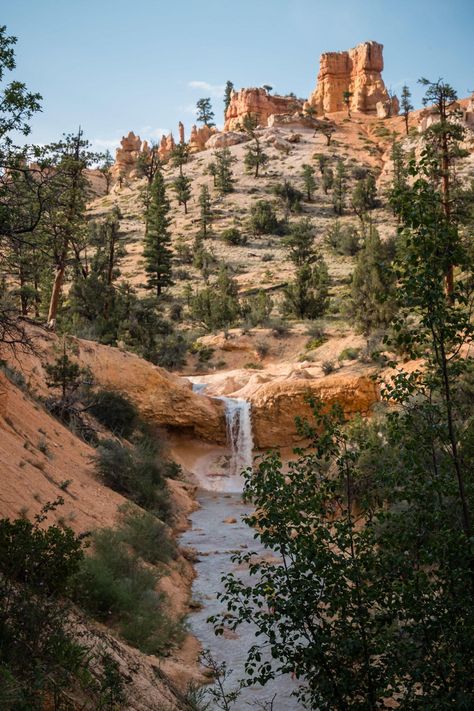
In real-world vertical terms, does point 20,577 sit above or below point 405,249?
below

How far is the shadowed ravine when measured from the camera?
755 centimetres

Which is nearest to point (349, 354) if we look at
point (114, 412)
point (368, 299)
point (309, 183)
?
point (368, 299)

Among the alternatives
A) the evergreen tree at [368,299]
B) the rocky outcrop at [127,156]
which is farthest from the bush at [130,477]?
the rocky outcrop at [127,156]

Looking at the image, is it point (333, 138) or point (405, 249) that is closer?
point (405, 249)

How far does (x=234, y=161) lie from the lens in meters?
73.9

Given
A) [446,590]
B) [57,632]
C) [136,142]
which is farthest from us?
[136,142]

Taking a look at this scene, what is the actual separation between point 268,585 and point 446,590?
1.26 meters

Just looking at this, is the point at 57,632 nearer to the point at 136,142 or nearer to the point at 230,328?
the point at 230,328

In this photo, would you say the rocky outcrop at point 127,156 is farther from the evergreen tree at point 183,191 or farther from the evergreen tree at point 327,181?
the evergreen tree at point 327,181

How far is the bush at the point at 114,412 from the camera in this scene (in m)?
19.2

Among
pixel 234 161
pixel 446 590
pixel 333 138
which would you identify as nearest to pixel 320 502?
pixel 446 590

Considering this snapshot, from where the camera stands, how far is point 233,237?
173ft

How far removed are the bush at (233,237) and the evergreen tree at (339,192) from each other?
10.7 meters

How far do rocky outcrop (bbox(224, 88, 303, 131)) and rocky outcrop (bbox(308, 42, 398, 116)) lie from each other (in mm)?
4193
